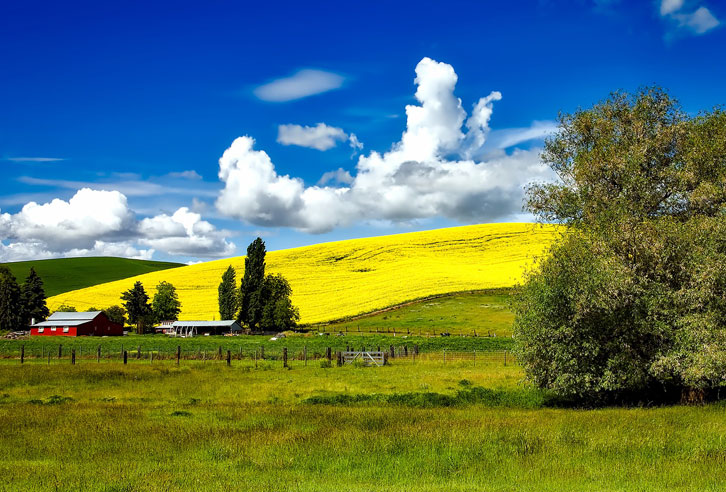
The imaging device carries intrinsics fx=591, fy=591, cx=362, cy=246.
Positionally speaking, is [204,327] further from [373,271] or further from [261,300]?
[373,271]

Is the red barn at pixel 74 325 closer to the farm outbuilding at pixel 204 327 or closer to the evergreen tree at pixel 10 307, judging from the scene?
the evergreen tree at pixel 10 307

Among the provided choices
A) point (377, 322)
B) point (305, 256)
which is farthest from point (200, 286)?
point (377, 322)

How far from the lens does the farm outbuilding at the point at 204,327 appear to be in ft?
316

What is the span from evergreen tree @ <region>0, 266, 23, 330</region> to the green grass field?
8132 cm

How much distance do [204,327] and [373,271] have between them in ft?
129

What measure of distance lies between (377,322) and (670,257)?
60.6 metres

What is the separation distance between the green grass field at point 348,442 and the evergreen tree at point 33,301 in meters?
83.1

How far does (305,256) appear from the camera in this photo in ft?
497

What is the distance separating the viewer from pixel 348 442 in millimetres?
17922

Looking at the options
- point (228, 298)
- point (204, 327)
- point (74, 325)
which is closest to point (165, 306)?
point (204, 327)

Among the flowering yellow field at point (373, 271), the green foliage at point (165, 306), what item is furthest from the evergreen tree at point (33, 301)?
the green foliage at point (165, 306)

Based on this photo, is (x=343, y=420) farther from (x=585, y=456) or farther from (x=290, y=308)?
(x=290, y=308)

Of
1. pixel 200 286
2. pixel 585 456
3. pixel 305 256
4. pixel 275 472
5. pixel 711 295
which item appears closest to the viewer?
pixel 275 472

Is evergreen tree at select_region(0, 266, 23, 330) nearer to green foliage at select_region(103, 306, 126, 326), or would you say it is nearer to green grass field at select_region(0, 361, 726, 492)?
green foliage at select_region(103, 306, 126, 326)
